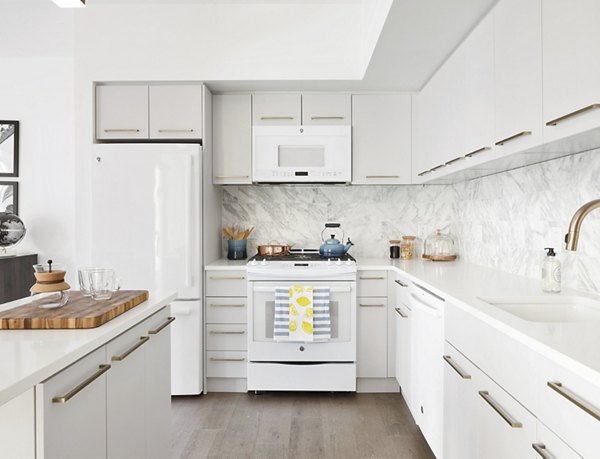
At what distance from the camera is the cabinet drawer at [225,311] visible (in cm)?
310

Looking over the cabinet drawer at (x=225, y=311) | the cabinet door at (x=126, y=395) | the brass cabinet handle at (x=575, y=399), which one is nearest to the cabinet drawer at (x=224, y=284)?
the cabinet drawer at (x=225, y=311)

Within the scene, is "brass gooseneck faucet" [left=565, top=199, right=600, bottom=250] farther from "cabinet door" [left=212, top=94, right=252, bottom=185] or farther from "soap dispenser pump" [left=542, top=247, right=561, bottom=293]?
"cabinet door" [left=212, top=94, right=252, bottom=185]

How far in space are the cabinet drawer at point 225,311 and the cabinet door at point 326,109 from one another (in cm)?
146

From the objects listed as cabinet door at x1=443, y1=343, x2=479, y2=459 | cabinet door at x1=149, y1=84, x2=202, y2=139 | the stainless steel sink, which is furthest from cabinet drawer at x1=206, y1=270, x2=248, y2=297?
the stainless steel sink

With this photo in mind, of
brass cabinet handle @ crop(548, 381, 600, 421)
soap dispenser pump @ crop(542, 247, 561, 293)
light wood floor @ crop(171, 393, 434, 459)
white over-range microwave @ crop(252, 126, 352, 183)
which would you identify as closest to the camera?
brass cabinet handle @ crop(548, 381, 600, 421)

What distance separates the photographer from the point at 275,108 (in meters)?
3.33

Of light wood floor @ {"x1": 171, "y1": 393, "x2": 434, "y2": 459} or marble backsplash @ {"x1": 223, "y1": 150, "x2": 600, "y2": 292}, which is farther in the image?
light wood floor @ {"x1": 171, "y1": 393, "x2": 434, "y2": 459}

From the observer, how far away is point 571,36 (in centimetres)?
135

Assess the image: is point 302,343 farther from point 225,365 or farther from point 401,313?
point 401,313

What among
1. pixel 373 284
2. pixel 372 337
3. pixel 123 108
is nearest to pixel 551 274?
pixel 373 284

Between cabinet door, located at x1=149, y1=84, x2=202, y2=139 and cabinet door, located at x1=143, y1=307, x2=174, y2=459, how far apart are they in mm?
1653

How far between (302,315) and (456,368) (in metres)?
1.34

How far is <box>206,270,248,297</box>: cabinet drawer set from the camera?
3.10m

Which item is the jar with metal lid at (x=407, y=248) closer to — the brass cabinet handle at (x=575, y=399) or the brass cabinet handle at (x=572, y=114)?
the brass cabinet handle at (x=572, y=114)
